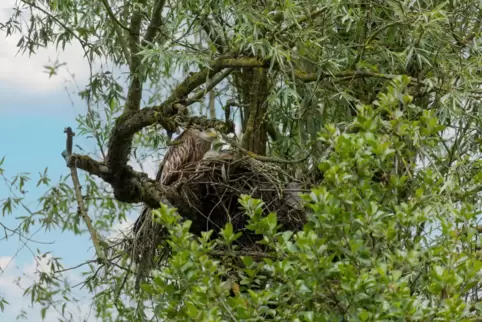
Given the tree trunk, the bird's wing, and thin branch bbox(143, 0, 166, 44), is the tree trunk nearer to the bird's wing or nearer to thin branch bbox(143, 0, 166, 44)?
the bird's wing

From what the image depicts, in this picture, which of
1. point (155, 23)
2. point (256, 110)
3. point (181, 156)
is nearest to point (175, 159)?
point (181, 156)

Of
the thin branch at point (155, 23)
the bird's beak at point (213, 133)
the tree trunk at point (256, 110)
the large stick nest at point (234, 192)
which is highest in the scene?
the thin branch at point (155, 23)

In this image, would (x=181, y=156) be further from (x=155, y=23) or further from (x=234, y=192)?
(x=155, y=23)

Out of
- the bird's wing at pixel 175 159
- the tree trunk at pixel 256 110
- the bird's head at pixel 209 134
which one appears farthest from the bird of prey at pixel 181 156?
the tree trunk at pixel 256 110

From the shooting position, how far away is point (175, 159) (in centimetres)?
521

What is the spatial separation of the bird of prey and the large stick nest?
0.20 m

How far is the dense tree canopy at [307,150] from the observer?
308 cm

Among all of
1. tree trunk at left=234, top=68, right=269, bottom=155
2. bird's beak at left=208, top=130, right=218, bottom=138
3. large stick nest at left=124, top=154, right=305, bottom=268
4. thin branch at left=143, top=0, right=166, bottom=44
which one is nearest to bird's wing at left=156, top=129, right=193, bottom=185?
large stick nest at left=124, top=154, right=305, bottom=268

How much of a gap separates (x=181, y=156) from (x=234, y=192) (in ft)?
1.86

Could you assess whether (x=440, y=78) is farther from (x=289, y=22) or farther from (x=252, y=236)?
(x=252, y=236)

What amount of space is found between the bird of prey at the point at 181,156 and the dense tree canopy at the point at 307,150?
0.28 m

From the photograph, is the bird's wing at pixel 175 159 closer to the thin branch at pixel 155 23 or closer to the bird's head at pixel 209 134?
the bird's head at pixel 209 134

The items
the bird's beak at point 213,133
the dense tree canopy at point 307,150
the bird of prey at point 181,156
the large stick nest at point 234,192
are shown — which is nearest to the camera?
the dense tree canopy at point 307,150

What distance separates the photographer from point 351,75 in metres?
4.94
